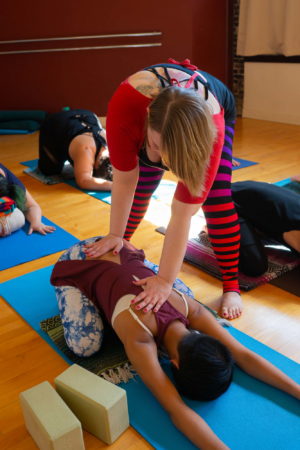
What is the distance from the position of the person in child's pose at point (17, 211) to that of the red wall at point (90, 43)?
8.87 feet

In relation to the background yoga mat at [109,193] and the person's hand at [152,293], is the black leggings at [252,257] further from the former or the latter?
the background yoga mat at [109,193]

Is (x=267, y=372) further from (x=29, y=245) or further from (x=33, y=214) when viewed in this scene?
(x=33, y=214)

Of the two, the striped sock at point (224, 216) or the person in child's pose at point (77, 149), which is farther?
the person in child's pose at point (77, 149)

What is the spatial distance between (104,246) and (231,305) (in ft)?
1.80

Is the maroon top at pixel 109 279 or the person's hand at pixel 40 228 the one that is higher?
the maroon top at pixel 109 279

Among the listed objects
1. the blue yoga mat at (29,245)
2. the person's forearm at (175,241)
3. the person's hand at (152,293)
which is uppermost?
the person's forearm at (175,241)

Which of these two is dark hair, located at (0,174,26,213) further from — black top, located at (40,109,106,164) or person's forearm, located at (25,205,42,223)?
black top, located at (40,109,106,164)

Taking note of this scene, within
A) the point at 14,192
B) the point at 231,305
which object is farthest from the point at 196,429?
the point at 14,192

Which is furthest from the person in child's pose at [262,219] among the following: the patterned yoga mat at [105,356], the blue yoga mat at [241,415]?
the blue yoga mat at [241,415]

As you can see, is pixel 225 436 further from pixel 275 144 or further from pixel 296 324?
pixel 275 144

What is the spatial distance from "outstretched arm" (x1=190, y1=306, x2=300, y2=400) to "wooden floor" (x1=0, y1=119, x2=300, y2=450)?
184 millimetres

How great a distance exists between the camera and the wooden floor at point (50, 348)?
4.34 feet

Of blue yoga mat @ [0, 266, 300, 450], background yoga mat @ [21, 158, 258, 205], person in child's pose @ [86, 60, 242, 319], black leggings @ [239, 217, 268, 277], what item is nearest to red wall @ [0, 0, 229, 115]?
background yoga mat @ [21, 158, 258, 205]

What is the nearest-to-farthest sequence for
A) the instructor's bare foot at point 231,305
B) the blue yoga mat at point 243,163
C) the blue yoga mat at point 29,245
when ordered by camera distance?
the instructor's bare foot at point 231,305 < the blue yoga mat at point 29,245 < the blue yoga mat at point 243,163
